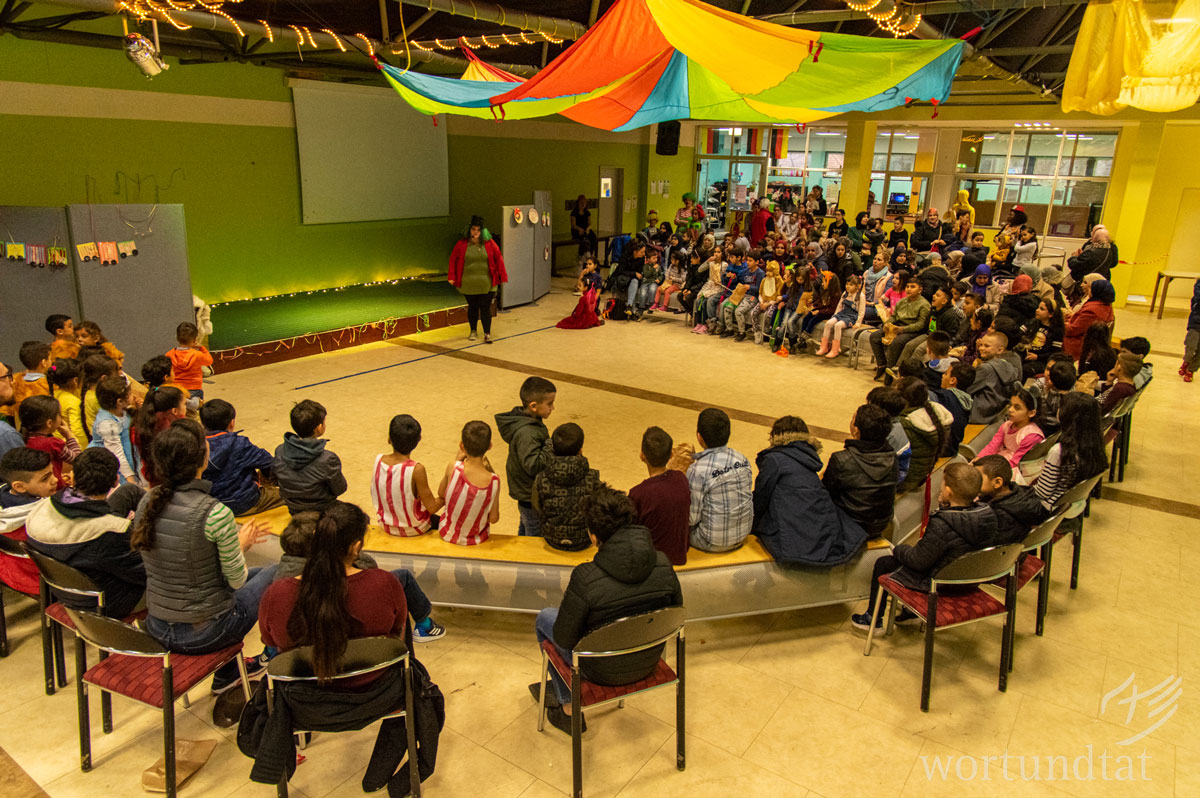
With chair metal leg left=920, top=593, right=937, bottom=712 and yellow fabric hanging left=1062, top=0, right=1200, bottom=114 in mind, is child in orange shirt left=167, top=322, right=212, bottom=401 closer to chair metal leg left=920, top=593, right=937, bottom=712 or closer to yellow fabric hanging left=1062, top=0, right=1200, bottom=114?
chair metal leg left=920, top=593, right=937, bottom=712

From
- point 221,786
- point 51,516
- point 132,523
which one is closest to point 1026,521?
point 221,786

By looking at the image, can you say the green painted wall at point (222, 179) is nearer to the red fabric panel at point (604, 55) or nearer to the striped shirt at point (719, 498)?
the red fabric panel at point (604, 55)

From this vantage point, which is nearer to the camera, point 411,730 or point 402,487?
point 411,730

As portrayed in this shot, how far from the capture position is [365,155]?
456 inches

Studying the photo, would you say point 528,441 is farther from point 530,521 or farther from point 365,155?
point 365,155

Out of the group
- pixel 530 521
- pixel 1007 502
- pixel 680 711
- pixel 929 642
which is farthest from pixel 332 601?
pixel 1007 502

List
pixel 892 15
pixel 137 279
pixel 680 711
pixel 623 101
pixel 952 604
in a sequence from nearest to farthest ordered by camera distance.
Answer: pixel 680 711
pixel 952 604
pixel 623 101
pixel 892 15
pixel 137 279

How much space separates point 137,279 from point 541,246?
6009 mm

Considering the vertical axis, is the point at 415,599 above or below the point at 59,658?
above

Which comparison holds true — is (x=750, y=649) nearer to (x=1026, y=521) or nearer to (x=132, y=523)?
(x=1026, y=521)

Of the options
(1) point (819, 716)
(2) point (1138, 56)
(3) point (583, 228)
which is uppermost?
(2) point (1138, 56)

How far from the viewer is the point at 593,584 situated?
2549 millimetres

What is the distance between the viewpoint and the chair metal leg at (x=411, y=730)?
8.03ft

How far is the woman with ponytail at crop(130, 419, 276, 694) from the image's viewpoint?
260 centimetres
